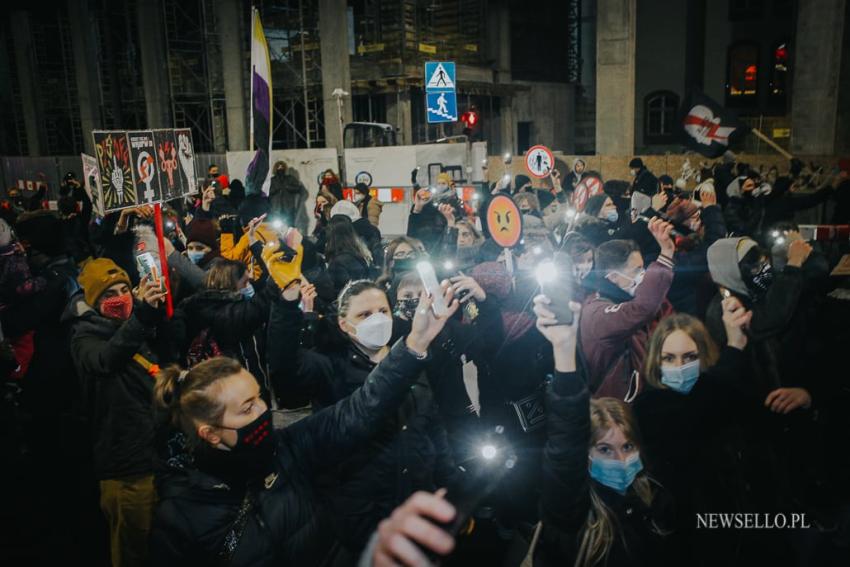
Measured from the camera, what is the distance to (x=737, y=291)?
4.27m

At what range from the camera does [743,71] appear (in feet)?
92.6

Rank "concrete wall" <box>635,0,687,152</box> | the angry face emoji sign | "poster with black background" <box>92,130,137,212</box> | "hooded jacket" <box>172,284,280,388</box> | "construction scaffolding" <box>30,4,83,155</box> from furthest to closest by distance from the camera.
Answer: "construction scaffolding" <box>30,4,83,155</box>
"concrete wall" <box>635,0,687,152</box>
"poster with black background" <box>92,130,137,212</box>
the angry face emoji sign
"hooded jacket" <box>172,284,280,388</box>

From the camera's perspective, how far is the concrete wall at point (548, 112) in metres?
31.1

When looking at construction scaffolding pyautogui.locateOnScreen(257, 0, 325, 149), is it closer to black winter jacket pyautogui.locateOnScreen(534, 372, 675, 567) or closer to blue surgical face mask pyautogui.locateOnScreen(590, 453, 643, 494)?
blue surgical face mask pyautogui.locateOnScreen(590, 453, 643, 494)

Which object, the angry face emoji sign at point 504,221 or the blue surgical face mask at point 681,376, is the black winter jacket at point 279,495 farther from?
the angry face emoji sign at point 504,221

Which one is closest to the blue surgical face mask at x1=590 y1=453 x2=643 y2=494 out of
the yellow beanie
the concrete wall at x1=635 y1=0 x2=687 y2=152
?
the yellow beanie

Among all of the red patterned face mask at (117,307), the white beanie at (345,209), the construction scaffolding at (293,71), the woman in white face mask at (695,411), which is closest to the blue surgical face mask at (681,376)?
the woman in white face mask at (695,411)

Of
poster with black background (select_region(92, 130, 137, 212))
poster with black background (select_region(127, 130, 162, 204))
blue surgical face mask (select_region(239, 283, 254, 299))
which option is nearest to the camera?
blue surgical face mask (select_region(239, 283, 254, 299))

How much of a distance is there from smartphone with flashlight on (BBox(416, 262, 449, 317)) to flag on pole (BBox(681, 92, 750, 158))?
7.53 meters

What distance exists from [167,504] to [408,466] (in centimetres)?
123

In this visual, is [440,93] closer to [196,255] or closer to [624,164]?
[196,255]

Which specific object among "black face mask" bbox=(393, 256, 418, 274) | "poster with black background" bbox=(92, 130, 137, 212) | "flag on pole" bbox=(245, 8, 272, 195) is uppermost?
"flag on pole" bbox=(245, 8, 272, 195)

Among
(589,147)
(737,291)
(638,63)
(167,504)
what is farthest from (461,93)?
(167,504)

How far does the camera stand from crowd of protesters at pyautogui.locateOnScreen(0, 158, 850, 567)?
2662 millimetres
